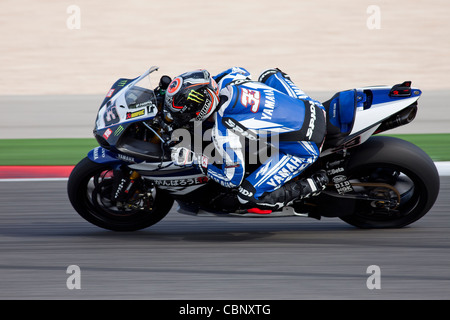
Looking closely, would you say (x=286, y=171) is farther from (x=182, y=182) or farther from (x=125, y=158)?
(x=125, y=158)

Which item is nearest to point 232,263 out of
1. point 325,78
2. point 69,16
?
point 325,78

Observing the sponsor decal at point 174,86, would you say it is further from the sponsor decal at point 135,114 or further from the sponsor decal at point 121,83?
the sponsor decal at point 121,83

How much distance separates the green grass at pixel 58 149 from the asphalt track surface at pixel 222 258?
1694 mm

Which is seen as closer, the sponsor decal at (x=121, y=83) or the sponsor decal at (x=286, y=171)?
the sponsor decal at (x=286, y=171)

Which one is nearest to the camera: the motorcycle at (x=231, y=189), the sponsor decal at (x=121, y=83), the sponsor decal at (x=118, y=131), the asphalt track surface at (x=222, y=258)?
the asphalt track surface at (x=222, y=258)

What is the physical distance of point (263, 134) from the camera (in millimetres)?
4695

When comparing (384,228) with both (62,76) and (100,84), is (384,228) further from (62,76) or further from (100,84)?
(62,76)

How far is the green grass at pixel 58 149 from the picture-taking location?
760 centimetres

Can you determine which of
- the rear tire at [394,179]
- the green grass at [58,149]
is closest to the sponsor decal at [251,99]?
the rear tire at [394,179]

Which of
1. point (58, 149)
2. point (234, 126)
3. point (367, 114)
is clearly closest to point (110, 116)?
point (234, 126)

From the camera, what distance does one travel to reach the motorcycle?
4.82m

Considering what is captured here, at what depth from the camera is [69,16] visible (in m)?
14.7

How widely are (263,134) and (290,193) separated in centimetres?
49
